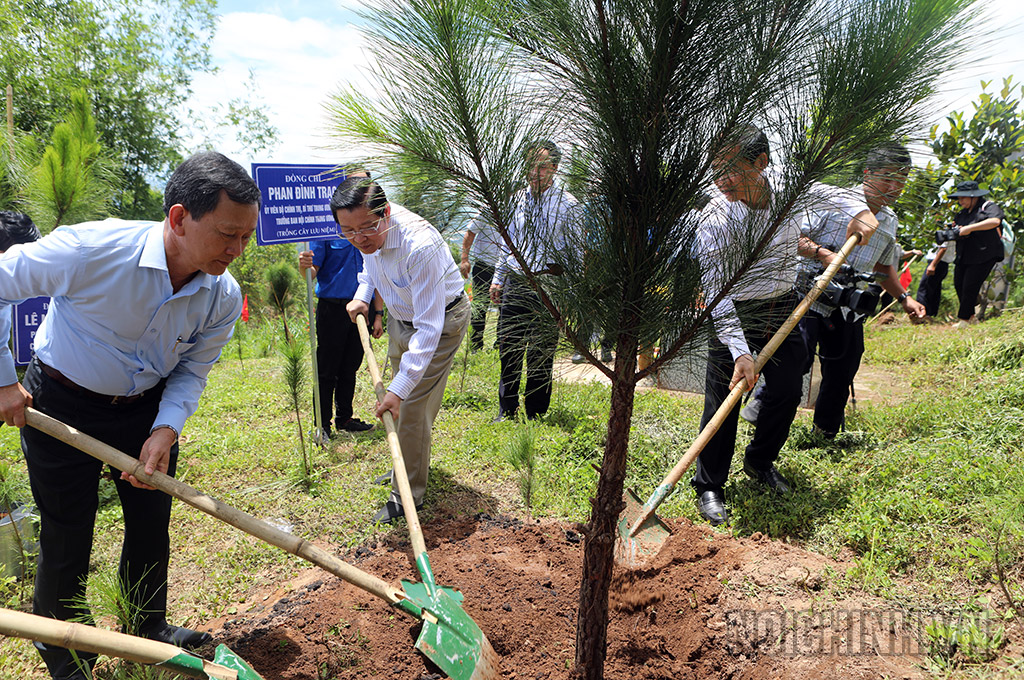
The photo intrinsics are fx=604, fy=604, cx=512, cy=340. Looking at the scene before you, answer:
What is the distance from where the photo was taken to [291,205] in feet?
14.2

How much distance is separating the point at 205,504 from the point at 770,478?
10.7ft

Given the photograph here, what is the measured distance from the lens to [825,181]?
1.75m

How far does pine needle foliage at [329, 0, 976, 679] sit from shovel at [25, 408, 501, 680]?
1.25 metres

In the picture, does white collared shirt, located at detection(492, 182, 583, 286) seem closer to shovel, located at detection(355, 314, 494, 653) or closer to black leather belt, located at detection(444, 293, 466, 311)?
shovel, located at detection(355, 314, 494, 653)

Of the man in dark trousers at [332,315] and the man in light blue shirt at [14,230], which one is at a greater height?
the man in light blue shirt at [14,230]

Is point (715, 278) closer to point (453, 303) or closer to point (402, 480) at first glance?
point (402, 480)

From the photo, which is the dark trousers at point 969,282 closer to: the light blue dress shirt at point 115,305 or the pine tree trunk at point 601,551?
the pine tree trunk at point 601,551

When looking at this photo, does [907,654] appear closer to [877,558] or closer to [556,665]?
[877,558]

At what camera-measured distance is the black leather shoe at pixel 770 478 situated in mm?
3779

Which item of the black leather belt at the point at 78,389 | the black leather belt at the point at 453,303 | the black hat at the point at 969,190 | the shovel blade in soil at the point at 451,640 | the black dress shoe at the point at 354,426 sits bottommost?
the black dress shoe at the point at 354,426

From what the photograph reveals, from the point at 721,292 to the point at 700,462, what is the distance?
1.95 meters

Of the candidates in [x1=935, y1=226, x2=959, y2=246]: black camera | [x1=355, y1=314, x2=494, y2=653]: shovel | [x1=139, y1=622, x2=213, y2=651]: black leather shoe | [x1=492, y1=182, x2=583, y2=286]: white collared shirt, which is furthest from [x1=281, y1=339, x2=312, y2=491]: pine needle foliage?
[x1=935, y1=226, x2=959, y2=246]: black camera

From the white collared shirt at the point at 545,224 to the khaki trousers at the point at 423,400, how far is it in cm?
167

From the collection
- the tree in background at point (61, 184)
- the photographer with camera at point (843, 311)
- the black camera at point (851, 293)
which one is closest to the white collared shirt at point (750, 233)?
the photographer with camera at point (843, 311)
